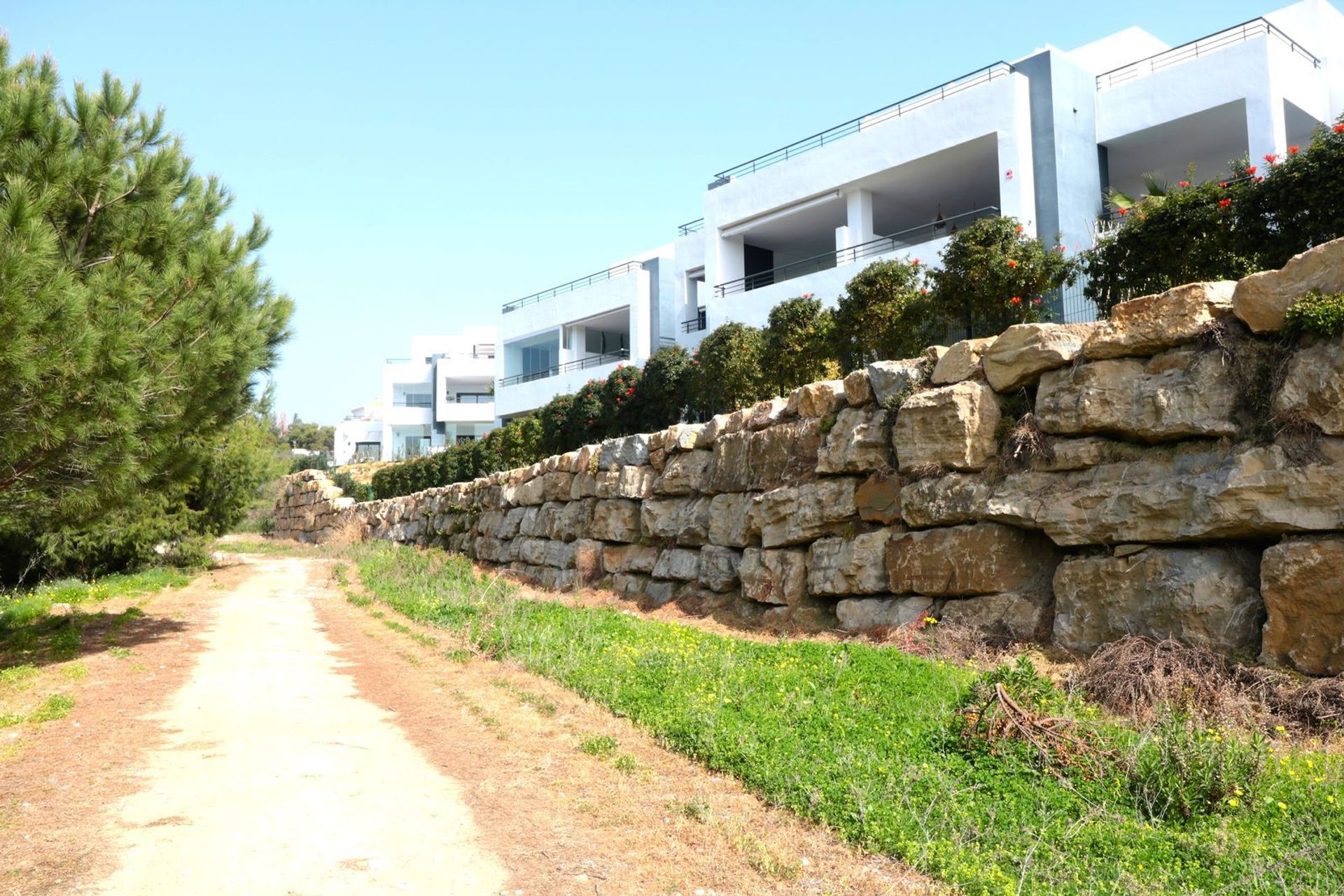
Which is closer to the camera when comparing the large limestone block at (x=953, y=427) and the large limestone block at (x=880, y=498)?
the large limestone block at (x=953, y=427)

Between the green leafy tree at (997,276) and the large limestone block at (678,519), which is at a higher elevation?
the green leafy tree at (997,276)

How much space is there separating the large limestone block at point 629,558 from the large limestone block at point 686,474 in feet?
2.91

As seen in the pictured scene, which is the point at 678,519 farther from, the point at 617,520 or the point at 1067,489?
the point at 1067,489

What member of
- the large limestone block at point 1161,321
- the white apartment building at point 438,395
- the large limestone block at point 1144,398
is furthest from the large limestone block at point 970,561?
the white apartment building at point 438,395

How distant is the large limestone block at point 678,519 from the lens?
11.8 meters

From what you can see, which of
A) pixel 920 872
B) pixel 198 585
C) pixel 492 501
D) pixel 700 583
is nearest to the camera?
pixel 920 872

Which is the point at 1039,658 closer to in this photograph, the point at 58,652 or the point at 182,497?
the point at 58,652

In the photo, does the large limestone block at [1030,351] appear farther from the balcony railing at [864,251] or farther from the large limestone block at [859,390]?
the balcony railing at [864,251]

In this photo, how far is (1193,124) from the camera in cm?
1744

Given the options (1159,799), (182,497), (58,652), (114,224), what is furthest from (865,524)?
(182,497)

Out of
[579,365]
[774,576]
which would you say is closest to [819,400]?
[774,576]

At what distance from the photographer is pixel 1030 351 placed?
7809 mm

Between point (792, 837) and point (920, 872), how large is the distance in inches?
26.4

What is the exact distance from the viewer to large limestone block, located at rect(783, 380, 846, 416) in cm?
991
